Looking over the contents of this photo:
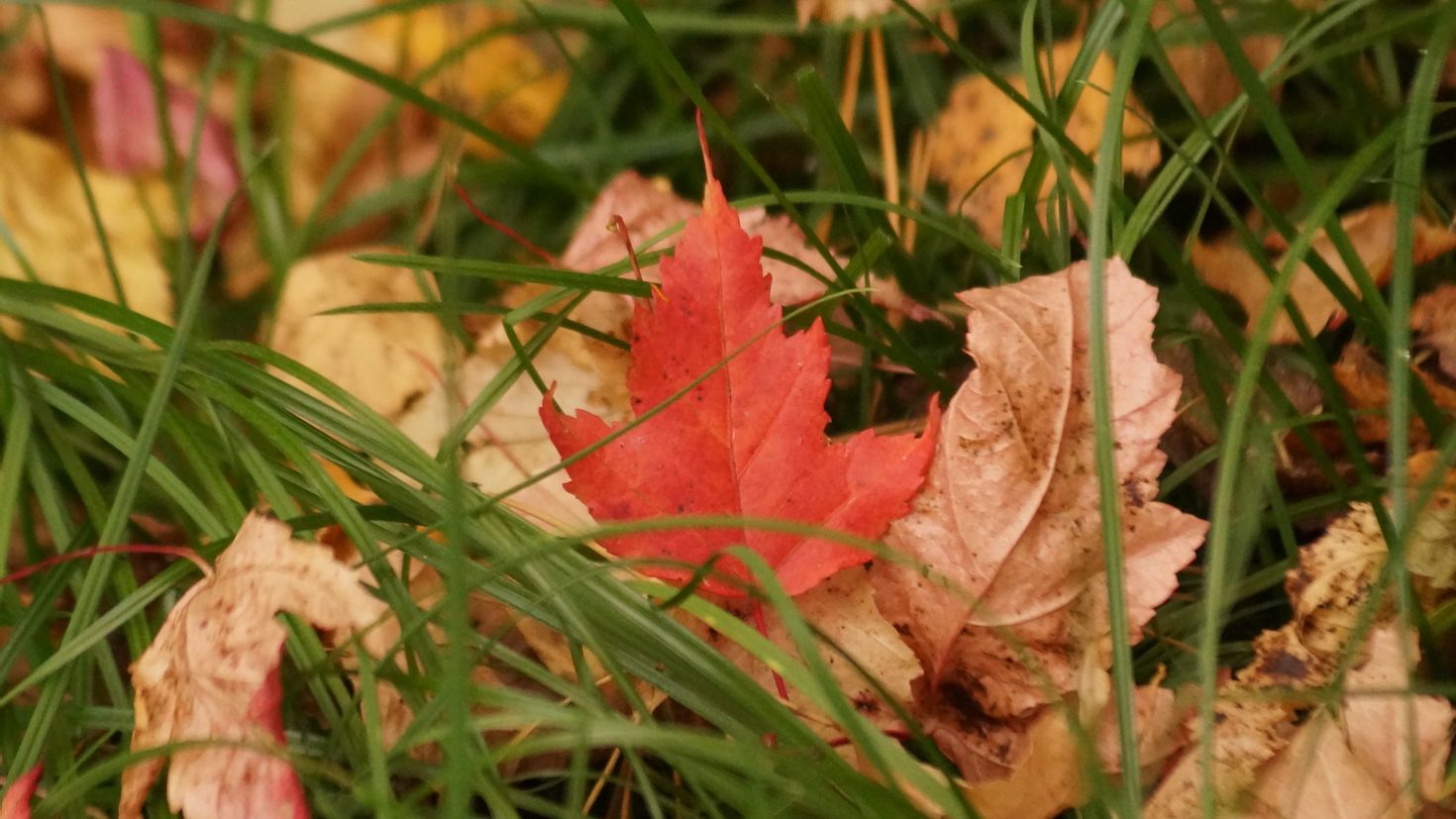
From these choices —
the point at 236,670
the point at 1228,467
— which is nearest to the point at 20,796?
the point at 236,670

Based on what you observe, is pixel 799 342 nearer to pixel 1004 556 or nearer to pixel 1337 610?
pixel 1004 556

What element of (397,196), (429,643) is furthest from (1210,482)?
(397,196)

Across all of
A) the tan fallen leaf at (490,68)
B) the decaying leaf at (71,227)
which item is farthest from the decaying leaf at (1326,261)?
the decaying leaf at (71,227)

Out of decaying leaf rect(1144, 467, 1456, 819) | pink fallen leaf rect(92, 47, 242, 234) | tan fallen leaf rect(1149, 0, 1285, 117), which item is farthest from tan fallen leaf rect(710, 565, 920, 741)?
pink fallen leaf rect(92, 47, 242, 234)

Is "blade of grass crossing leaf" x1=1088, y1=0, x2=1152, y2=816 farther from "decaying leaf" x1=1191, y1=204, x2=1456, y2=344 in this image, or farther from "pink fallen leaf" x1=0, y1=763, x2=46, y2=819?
"pink fallen leaf" x1=0, y1=763, x2=46, y2=819

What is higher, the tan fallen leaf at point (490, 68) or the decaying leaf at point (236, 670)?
the tan fallen leaf at point (490, 68)

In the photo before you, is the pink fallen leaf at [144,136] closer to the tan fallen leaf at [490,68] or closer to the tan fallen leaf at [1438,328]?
the tan fallen leaf at [490,68]

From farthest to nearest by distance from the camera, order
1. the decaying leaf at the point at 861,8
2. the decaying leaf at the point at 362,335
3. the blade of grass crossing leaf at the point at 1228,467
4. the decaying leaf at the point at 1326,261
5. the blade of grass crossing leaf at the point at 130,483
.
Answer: the decaying leaf at the point at 861,8
the decaying leaf at the point at 362,335
the decaying leaf at the point at 1326,261
the blade of grass crossing leaf at the point at 130,483
the blade of grass crossing leaf at the point at 1228,467
